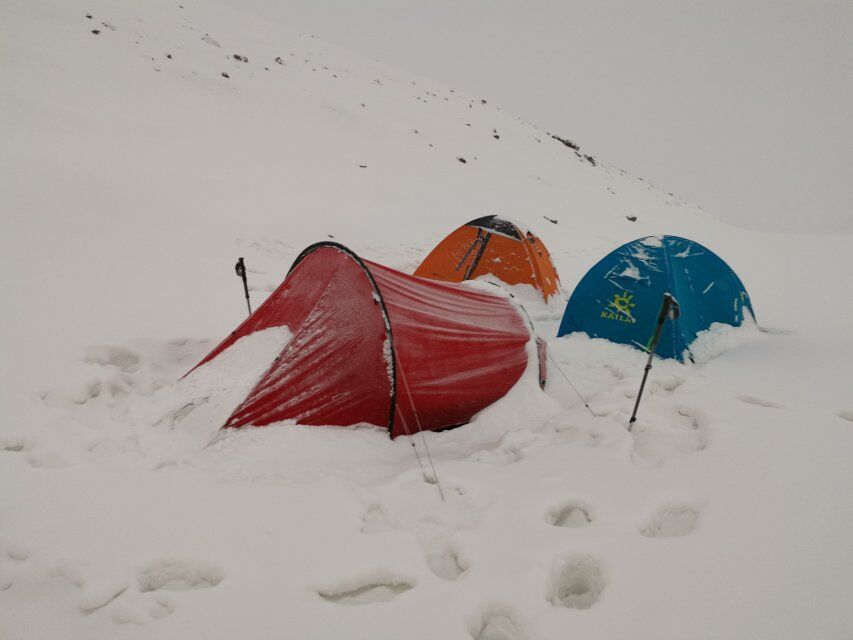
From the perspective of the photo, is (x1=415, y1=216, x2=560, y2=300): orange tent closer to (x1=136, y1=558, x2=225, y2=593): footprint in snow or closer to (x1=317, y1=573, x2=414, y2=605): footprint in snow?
(x1=317, y1=573, x2=414, y2=605): footprint in snow

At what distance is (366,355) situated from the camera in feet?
12.1

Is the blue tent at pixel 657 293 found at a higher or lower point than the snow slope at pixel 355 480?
higher

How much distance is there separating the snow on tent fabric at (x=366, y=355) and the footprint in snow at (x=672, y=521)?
1718 millimetres

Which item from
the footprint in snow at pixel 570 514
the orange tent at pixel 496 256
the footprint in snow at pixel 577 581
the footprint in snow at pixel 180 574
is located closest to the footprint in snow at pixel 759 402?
the footprint in snow at pixel 570 514

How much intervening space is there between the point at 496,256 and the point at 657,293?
3.15m

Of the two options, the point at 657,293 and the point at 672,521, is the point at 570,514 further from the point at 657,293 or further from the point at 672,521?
the point at 657,293

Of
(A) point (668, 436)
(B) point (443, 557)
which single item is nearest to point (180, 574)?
(B) point (443, 557)

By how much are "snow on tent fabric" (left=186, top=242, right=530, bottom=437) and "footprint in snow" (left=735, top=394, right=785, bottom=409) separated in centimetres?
220

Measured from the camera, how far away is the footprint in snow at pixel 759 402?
4.04 metres

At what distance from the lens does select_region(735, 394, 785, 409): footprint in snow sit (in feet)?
13.3

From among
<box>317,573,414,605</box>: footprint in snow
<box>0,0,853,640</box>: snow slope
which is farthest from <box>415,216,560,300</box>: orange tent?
<box>317,573,414,605</box>: footprint in snow

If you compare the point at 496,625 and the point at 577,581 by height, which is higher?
the point at 577,581

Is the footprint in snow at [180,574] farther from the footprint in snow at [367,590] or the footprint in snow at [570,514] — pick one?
the footprint in snow at [570,514]

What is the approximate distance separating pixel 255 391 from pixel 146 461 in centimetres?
85
